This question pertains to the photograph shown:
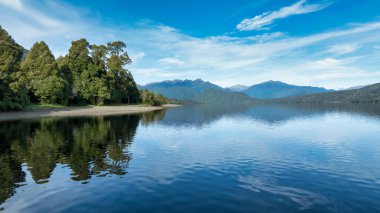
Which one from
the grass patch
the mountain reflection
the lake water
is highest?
the grass patch

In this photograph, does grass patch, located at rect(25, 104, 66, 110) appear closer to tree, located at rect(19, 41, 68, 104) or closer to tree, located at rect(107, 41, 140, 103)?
tree, located at rect(19, 41, 68, 104)

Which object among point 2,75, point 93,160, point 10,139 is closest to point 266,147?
point 93,160

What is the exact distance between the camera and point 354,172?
2866 centimetres

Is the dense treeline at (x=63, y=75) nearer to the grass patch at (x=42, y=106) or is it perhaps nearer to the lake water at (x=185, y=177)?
the grass patch at (x=42, y=106)

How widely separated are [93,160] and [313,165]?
85.9ft

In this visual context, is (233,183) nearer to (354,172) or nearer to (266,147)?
(354,172)

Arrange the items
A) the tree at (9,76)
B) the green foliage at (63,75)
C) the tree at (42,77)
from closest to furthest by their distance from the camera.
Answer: the tree at (9,76)
the green foliage at (63,75)
the tree at (42,77)

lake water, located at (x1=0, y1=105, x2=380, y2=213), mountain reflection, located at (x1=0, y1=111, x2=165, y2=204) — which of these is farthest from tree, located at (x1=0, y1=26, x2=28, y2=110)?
lake water, located at (x1=0, y1=105, x2=380, y2=213)

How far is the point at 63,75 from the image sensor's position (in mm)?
127688

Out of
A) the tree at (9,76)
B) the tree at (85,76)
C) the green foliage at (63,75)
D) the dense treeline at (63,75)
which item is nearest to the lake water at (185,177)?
the tree at (9,76)

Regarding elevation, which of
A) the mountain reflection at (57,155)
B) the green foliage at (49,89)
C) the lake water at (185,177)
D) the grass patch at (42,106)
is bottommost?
the lake water at (185,177)

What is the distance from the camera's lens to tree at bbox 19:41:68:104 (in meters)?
110

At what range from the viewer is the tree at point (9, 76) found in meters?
85.2

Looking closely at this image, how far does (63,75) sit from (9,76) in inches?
1525
